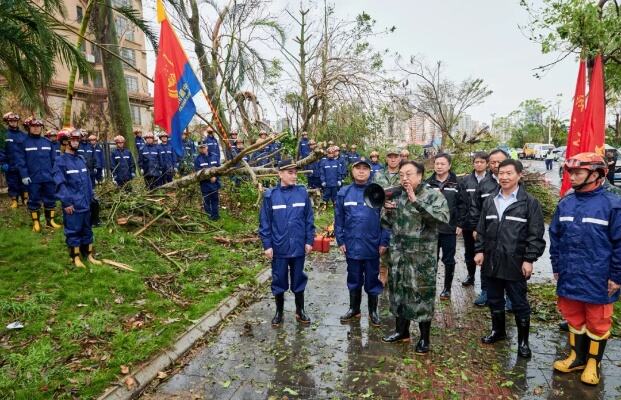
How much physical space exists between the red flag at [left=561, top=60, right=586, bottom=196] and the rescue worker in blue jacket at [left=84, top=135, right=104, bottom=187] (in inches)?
433

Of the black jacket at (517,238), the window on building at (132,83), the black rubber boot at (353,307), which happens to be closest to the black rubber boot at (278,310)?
the black rubber boot at (353,307)

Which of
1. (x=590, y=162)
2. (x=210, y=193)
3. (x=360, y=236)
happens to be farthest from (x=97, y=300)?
(x=590, y=162)

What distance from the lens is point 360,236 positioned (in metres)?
4.97

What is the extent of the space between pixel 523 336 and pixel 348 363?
5.96 ft

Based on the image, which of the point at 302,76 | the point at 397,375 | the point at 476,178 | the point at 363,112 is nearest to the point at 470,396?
the point at 397,375

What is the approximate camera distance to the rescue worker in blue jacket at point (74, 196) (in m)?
6.12

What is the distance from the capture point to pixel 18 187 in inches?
376

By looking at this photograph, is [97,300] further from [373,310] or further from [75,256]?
[373,310]

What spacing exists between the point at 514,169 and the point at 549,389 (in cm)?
204

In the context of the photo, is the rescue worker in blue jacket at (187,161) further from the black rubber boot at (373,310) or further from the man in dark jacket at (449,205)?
the black rubber boot at (373,310)

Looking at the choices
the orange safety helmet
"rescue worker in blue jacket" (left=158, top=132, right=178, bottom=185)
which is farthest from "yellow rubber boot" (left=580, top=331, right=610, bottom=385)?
"rescue worker in blue jacket" (left=158, top=132, right=178, bottom=185)

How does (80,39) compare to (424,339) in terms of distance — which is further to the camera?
(80,39)

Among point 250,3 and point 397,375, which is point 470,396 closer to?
point 397,375

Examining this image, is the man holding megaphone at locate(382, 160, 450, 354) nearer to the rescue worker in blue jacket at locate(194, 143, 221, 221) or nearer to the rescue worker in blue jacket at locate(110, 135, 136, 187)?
the rescue worker in blue jacket at locate(194, 143, 221, 221)
